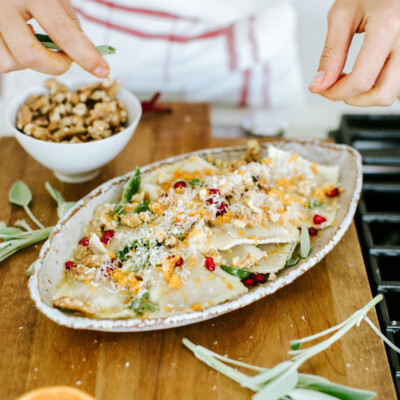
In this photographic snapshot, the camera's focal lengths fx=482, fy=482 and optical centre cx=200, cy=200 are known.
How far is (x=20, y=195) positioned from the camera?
2043 millimetres

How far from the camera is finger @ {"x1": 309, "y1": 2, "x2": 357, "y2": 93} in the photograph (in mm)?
1691

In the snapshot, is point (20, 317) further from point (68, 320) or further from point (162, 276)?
point (162, 276)

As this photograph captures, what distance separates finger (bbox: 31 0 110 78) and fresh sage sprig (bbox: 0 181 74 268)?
593 mm

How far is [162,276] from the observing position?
4.85ft

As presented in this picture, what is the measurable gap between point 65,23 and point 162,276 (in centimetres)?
86

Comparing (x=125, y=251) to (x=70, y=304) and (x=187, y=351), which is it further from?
(x=187, y=351)

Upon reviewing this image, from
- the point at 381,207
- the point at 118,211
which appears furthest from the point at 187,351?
the point at 381,207

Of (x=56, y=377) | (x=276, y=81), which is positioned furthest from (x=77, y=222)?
(x=276, y=81)

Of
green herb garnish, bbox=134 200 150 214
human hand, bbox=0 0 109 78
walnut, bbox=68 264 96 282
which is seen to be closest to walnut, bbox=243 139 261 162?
green herb garnish, bbox=134 200 150 214

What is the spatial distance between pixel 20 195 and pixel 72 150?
1.16 feet

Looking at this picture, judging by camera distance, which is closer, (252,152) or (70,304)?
(70,304)

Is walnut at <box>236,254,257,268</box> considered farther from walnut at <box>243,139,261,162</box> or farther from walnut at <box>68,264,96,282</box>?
walnut at <box>243,139,261,162</box>

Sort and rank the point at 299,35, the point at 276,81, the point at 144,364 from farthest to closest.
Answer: the point at 299,35, the point at 276,81, the point at 144,364

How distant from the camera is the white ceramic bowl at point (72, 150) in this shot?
187cm
